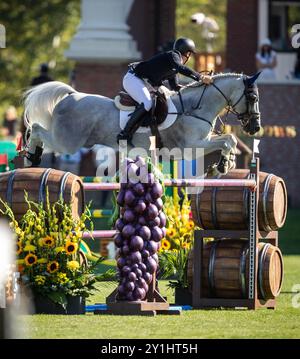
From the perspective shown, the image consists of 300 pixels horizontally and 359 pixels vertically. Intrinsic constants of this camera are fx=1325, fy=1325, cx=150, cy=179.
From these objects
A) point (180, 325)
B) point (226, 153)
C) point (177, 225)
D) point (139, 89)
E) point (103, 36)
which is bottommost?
point (180, 325)

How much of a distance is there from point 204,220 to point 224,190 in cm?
32

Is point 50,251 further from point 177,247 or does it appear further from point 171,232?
point 171,232

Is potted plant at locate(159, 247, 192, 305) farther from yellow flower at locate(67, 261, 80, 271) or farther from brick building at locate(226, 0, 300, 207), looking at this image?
brick building at locate(226, 0, 300, 207)

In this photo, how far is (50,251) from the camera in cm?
1012

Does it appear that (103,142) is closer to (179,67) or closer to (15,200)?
(179,67)

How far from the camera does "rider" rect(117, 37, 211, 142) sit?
15.0 meters

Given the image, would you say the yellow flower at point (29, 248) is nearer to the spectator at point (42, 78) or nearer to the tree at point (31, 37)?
the spectator at point (42, 78)

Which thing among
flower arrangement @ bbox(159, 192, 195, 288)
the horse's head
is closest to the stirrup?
the horse's head

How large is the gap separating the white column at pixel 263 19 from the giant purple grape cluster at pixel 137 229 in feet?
59.3

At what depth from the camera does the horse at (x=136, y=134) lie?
1594 cm

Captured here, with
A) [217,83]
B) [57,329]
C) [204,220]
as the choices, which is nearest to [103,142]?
[217,83]

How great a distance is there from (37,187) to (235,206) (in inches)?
63.9

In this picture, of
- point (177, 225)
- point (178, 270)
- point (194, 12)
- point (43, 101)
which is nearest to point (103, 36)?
point (43, 101)

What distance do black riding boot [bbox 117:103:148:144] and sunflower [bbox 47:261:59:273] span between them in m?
5.94
